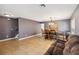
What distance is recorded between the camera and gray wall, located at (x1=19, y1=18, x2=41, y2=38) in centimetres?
191

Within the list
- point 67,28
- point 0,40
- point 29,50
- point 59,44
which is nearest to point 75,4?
point 67,28

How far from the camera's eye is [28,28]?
6.52 feet

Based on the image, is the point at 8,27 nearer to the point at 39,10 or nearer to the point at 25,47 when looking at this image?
the point at 25,47

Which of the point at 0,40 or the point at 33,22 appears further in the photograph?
the point at 33,22

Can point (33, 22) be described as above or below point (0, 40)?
above

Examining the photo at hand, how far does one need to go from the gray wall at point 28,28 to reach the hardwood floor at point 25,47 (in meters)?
0.11

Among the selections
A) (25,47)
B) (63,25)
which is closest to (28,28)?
(25,47)

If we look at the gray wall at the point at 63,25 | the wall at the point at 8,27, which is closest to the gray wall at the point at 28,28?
the wall at the point at 8,27

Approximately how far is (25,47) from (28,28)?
13.2 inches

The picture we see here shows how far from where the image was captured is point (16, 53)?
1835mm

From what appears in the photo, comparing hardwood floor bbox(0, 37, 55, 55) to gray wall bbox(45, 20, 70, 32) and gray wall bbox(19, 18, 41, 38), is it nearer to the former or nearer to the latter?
gray wall bbox(19, 18, 41, 38)
